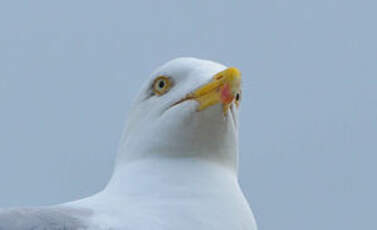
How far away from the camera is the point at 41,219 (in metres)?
6.67

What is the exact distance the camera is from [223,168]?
767 cm

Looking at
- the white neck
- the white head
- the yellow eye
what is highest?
the yellow eye

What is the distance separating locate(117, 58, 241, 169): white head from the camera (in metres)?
7.55

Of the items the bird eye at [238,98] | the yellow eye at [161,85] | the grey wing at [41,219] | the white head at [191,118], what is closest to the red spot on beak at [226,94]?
the white head at [191,118]

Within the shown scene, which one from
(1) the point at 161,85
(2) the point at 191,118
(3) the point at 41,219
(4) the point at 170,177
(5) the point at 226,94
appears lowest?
(3) the point at 41,219

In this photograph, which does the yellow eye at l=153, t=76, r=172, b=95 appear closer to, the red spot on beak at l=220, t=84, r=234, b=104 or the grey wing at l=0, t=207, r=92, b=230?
the red spot on beak at l=220, t=84, r=234, b=104

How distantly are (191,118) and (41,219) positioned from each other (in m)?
1.33

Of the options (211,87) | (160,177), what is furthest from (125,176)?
(211,87)

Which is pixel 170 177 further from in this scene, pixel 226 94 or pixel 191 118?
pixel 226 94

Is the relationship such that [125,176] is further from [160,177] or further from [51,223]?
[51,223]

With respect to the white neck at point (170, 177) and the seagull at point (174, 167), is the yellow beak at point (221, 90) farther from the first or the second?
the white neck at point (170, 177)

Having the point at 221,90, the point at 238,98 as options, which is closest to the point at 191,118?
the point at 221,90

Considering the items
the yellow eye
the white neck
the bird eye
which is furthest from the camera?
the yellow eye

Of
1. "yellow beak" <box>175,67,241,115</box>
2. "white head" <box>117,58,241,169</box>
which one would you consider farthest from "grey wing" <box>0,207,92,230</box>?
"yellow beak" <box>175,67,241,115</box>
